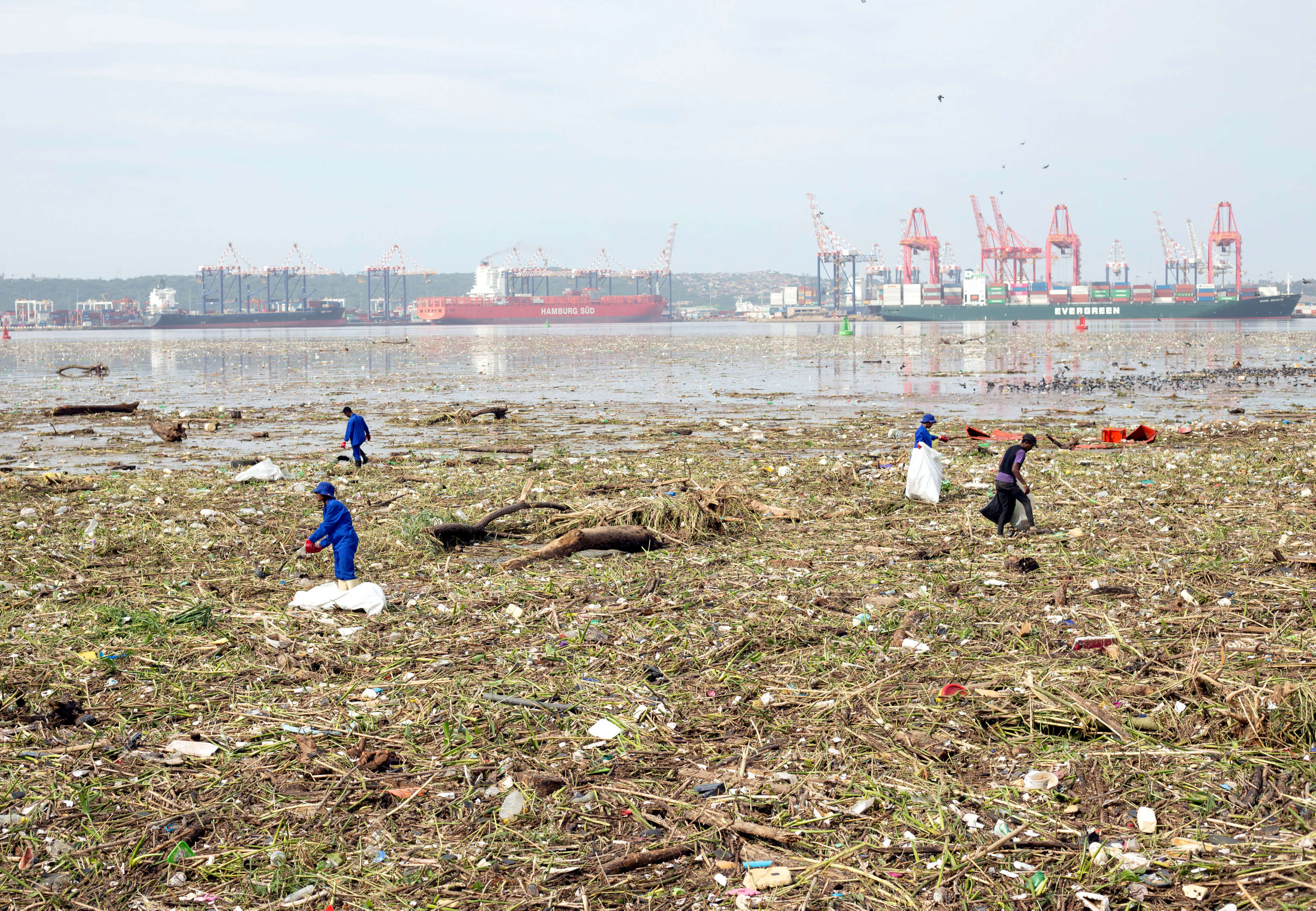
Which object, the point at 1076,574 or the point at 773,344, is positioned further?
the point at 773,344

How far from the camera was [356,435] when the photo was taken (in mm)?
14133

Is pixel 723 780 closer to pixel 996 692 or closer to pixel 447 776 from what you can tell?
pixel 447 776

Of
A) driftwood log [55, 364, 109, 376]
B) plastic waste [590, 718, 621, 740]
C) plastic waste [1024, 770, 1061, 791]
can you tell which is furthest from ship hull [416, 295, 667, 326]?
plastic waste [1024, 770, 1061, 791]

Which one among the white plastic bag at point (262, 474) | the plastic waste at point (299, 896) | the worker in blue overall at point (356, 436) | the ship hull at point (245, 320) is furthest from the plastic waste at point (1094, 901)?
the ship hull at point (245, 320)

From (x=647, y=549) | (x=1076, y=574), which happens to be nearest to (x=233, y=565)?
(x=647, y=549)

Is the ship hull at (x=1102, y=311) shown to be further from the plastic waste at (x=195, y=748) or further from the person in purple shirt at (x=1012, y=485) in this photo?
the plastic waste at (x=195, y=748)

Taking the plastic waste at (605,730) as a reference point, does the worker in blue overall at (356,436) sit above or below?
above

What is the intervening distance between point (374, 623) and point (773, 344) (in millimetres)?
60289

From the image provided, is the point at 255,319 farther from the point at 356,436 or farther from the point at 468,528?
the point at 468,528

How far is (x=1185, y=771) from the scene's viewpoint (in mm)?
4547

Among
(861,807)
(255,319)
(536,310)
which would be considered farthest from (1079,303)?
(861,807)

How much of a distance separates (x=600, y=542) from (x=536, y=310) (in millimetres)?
161668

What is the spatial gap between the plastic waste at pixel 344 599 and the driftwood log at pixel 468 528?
1.67m

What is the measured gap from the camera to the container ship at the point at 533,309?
537ft
